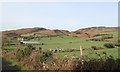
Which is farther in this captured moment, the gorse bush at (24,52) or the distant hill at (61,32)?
the distant hill at (61,32)

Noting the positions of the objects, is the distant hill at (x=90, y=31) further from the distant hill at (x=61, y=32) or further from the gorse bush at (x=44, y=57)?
the gorse bush at (x=44, y=57)

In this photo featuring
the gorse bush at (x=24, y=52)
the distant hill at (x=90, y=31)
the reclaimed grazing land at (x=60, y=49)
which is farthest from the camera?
the distant hill at (x=90, y=31)

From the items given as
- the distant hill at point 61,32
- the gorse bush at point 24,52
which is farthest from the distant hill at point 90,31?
the gorse bush at point 24,52

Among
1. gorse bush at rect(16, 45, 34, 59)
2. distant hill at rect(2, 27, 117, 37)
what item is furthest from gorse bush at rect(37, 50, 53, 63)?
distant hill at rect(2, 27, 117, 37)

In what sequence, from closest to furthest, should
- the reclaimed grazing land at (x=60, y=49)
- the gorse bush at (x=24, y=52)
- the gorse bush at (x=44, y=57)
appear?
the reclaimed grazing land at (x=60, y=49), the gorse bush at (x=44, y=57), the gorse bush at (x=24, y=52)

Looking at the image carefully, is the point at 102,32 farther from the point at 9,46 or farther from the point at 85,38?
the point at 9,46

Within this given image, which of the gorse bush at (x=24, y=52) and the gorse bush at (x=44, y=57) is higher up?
the gorse bush at (x=44, y=57)

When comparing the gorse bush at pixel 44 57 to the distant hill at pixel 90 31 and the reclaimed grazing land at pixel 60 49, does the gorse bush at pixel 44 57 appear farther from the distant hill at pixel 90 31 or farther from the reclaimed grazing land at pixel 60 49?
the distant hill at pixel 90 31

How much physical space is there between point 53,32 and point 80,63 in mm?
18517

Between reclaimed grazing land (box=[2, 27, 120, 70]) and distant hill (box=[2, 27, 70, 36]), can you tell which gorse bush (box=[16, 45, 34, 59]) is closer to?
reclaimed grazing land (box=[2, 27, 120, 70])

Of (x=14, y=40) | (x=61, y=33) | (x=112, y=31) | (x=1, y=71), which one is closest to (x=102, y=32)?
(x=112, y=31)

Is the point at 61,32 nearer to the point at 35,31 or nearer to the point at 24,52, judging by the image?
the point at 35,31

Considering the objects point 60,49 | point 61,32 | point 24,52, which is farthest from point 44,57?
point 61,32

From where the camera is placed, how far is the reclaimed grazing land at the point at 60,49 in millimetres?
12844
